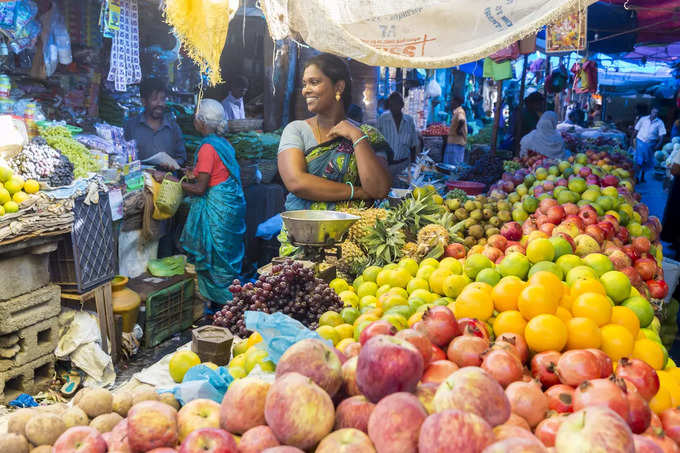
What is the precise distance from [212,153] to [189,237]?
968mm

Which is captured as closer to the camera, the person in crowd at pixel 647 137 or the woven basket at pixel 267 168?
the woven basket at pixel 267 168

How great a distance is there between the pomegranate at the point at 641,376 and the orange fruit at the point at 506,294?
543 millimetres

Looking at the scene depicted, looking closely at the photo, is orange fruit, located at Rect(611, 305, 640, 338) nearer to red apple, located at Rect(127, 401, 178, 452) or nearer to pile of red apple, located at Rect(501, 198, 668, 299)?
pile of red apple, located at Rect(501, 198, 668, 299)

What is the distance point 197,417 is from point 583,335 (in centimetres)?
138

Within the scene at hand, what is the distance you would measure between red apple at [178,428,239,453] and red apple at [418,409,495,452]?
1.32ft

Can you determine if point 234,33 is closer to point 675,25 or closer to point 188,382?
point 675,25

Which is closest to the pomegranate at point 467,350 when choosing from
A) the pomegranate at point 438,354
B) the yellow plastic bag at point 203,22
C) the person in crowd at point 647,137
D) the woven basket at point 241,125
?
the pomegranate at point 438,354

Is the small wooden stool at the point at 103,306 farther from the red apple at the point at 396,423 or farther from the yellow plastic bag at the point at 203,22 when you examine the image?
the red apple at the point at 396,423

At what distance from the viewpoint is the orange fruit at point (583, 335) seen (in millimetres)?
1939

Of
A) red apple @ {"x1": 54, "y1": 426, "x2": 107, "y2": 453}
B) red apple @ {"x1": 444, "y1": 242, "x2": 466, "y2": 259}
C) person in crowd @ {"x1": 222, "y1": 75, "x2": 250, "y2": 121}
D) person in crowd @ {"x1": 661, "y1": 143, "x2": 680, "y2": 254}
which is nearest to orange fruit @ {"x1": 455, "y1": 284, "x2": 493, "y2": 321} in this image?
red apple @ {"x1": 444, "y1": 242, "x2": 466, "y2": 259}

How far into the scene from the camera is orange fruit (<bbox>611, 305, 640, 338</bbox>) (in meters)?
2.20

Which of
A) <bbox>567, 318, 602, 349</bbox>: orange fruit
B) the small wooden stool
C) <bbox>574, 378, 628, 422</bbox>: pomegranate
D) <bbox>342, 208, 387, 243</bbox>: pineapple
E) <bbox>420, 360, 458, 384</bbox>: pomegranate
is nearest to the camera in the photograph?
<bbox>574, 378, 628, 422</bbox>: pomegranate

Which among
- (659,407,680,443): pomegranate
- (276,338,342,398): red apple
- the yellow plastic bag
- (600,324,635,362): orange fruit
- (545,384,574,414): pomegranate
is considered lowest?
(659,407,680,443): pomegranate

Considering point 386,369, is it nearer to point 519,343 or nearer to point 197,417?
point 197,417
